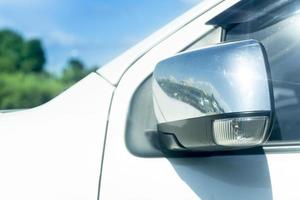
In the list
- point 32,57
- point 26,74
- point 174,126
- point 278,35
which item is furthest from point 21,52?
point 174,126

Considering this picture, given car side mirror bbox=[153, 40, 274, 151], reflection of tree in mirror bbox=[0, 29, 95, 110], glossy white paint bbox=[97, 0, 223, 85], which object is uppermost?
reflection of tree in mirror bbox=[0, 29, 95, 110]

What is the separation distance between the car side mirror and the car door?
0.38 feet

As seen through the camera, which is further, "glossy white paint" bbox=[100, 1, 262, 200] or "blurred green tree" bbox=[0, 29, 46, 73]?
"blurred green tree" bbox=[0, 29, 46, 73]

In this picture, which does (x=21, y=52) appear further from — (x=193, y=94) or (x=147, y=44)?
(x=193, y=94)

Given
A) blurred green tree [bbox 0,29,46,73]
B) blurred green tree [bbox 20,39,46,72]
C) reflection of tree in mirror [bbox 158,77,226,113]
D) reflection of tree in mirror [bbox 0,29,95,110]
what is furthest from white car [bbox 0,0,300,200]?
blurred green tree [bbox 20,39,46,72]

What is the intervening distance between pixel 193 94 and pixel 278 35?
40 cm

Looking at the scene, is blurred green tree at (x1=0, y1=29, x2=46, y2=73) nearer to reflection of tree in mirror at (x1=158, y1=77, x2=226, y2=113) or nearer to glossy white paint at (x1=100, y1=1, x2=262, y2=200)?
glossy white paint at (x1=100, y1=1, x2=262, y2=200)

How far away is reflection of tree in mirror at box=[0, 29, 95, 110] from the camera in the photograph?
4720 cm

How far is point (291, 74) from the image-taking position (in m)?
1.73

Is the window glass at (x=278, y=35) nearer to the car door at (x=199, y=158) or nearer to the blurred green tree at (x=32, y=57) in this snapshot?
the car door at (x=199, y=158)

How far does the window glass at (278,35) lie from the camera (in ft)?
5.65

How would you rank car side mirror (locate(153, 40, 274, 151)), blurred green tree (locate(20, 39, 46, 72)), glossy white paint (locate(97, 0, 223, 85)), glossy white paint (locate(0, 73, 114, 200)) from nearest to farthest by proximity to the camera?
car side mirror (locate(153, 40, 274, 151))
glossy white paint (locate(0, 73, 114, 200))
glossy white paint (locate(97, 0, 223, 85))
blurred green tree (locate(20, 39, 46, 72))

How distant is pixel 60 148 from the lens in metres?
1.75

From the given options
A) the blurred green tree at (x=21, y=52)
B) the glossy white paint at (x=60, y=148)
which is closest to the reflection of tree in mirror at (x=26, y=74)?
the blurred green tree at (x=21, y=52)
